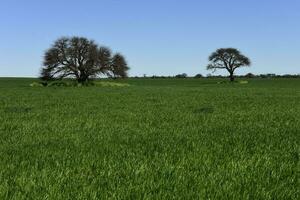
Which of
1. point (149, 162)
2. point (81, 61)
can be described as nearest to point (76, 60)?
point (81, 61)

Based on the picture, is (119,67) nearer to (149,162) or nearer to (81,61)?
(81,61)

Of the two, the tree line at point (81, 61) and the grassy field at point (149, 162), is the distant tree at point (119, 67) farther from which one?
the grassy field at point (149, 162)

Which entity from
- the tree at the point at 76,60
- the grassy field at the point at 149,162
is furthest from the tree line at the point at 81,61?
the grassy field at the point at 149,162

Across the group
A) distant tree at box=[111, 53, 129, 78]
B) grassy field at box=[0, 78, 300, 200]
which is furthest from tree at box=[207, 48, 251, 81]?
grassy field at box=[0, 78, 300, 200]

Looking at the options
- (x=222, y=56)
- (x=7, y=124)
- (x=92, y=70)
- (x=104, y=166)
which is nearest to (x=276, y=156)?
(x=104, y=166)

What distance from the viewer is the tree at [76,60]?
3519 inches

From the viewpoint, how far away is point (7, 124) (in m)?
16.2

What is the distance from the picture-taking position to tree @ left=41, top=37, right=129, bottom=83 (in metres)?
89.4

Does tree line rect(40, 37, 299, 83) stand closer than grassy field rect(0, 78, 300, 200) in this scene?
No

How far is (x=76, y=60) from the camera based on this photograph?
89.9m

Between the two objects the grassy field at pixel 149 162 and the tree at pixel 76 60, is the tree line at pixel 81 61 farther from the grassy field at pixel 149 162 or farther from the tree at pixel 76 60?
the grassy field at pixel 149 162

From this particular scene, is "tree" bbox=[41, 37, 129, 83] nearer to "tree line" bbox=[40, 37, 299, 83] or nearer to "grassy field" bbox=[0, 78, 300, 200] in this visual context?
"tree line" bbox=[40, 37, 299, 83]

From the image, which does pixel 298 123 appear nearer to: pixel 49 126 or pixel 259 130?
pixel 259 130

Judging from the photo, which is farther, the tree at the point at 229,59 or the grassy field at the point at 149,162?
the tree at the point at 229,59
